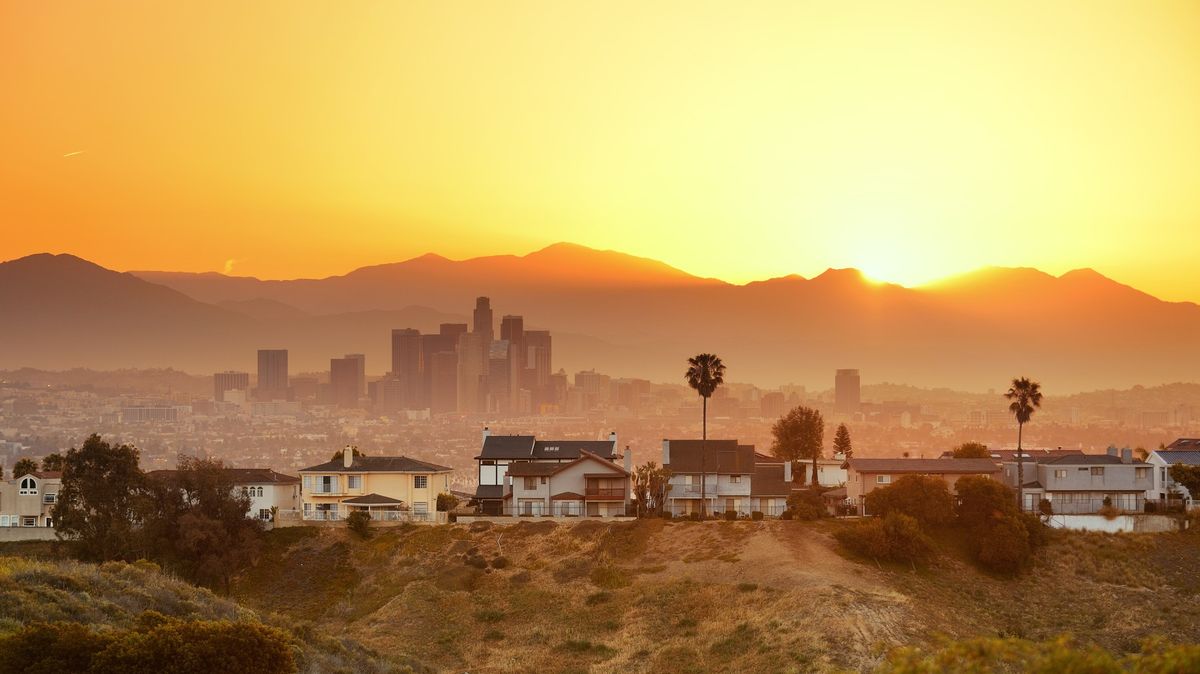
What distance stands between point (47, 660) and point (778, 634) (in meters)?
36.0

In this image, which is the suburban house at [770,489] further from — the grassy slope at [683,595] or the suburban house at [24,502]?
the suburban house at [24,502]

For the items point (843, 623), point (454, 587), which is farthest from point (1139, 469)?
point (454, 587)

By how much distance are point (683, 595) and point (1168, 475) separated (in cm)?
5205

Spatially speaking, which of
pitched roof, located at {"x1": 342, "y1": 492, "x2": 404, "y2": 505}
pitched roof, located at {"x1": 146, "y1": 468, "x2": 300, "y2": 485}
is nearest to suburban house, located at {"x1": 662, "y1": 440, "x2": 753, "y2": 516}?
pitched roof, located at {"x1": 342, "y1": 492, "x2": 404, "y2": 505}

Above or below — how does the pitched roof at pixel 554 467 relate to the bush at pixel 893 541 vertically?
above

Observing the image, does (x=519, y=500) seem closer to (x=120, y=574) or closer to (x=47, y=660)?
(x=120, y=574)

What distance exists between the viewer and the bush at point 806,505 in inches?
3268

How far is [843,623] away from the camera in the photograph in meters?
59.3

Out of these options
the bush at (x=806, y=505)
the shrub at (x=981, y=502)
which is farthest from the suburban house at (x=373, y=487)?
the shrub at (x=981, y=502)

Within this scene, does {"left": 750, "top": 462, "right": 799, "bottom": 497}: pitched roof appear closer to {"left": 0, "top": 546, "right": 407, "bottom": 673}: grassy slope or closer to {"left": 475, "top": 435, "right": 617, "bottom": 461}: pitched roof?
{"left": 475, "top": 435, "right": 617, "bottom": 461}: pitched roof

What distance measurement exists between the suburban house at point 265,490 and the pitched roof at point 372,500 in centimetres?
532

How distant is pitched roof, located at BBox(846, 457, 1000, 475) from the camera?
92688 millimetres

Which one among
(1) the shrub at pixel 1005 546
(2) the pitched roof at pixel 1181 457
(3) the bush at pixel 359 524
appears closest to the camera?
(1) the shrub at pixel 1005 546

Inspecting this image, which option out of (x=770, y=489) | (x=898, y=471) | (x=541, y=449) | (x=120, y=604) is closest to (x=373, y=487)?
(x=541, y=449)
